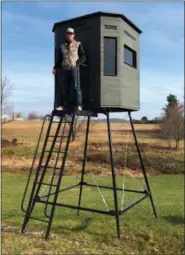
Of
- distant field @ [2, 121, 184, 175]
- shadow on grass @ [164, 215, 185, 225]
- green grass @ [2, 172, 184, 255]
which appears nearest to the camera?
green grass @ [2, 172, 184, 255]

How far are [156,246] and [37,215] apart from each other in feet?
11.7

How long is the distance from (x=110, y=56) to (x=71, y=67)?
1057 millimetres

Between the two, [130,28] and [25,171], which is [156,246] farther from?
[25,171]

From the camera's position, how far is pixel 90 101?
7543mm

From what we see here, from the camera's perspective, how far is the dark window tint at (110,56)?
753 cm

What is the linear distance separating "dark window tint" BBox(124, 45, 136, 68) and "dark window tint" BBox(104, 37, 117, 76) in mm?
521

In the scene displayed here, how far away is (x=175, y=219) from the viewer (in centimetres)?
921

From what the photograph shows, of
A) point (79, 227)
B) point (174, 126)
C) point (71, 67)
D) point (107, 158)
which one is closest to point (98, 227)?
point (79, 227)

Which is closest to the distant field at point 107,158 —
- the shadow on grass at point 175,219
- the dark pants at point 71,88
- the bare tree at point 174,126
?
the bare tree at point 174,126

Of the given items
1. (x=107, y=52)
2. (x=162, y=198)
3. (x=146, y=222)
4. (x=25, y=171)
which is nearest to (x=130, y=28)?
(x=107, y=52)

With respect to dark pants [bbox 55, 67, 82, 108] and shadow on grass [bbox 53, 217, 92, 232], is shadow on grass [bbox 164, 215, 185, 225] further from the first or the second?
dark pants [bbox 55, 67, 82, 108]

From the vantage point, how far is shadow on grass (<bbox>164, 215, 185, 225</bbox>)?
8.94 meters

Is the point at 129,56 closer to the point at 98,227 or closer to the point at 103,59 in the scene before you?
the point at 103,59

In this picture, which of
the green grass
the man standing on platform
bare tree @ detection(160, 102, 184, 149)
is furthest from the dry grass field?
bare tree @ detection(160, 102, 184, 149)
